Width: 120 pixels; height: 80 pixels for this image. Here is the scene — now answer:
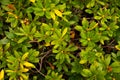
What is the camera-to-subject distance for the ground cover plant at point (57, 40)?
210 cm

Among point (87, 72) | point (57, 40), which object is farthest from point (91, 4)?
point (87, 72)

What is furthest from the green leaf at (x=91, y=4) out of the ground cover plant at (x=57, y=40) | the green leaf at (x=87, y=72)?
the green leaf at (x=87, y=72)

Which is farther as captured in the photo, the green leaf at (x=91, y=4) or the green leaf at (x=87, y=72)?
the green leaf at (x=91, y=4)

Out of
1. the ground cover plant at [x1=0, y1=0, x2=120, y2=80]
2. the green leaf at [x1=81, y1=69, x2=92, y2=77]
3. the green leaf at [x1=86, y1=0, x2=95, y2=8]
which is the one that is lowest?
the green leaf at [x1=81, y1=69, x2=92, y2=77]

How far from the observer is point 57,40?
6.98 feet

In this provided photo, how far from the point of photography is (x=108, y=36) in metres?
2.44

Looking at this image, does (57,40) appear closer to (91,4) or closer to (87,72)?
(87,72)

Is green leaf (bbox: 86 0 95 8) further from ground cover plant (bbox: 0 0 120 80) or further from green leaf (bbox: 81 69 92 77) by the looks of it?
green leaf (bbox: 81 69 92 77)

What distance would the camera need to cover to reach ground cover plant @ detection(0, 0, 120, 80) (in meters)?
2.10

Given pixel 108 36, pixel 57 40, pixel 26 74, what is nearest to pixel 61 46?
pixel 57 40

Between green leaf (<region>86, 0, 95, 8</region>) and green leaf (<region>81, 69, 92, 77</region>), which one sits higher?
green leaf (<region>86, 0, 95, 8</region>)

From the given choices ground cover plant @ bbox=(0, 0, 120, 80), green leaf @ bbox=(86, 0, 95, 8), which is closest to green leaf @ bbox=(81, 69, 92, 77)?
ground cover plant @ bbox=(0, 0, 120, 80)

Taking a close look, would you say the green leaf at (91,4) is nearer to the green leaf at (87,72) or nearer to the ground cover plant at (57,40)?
the ground cover plant at (57,40)

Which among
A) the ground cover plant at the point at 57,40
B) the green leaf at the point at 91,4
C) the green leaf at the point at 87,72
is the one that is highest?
the green leaf at the point at 91,4
